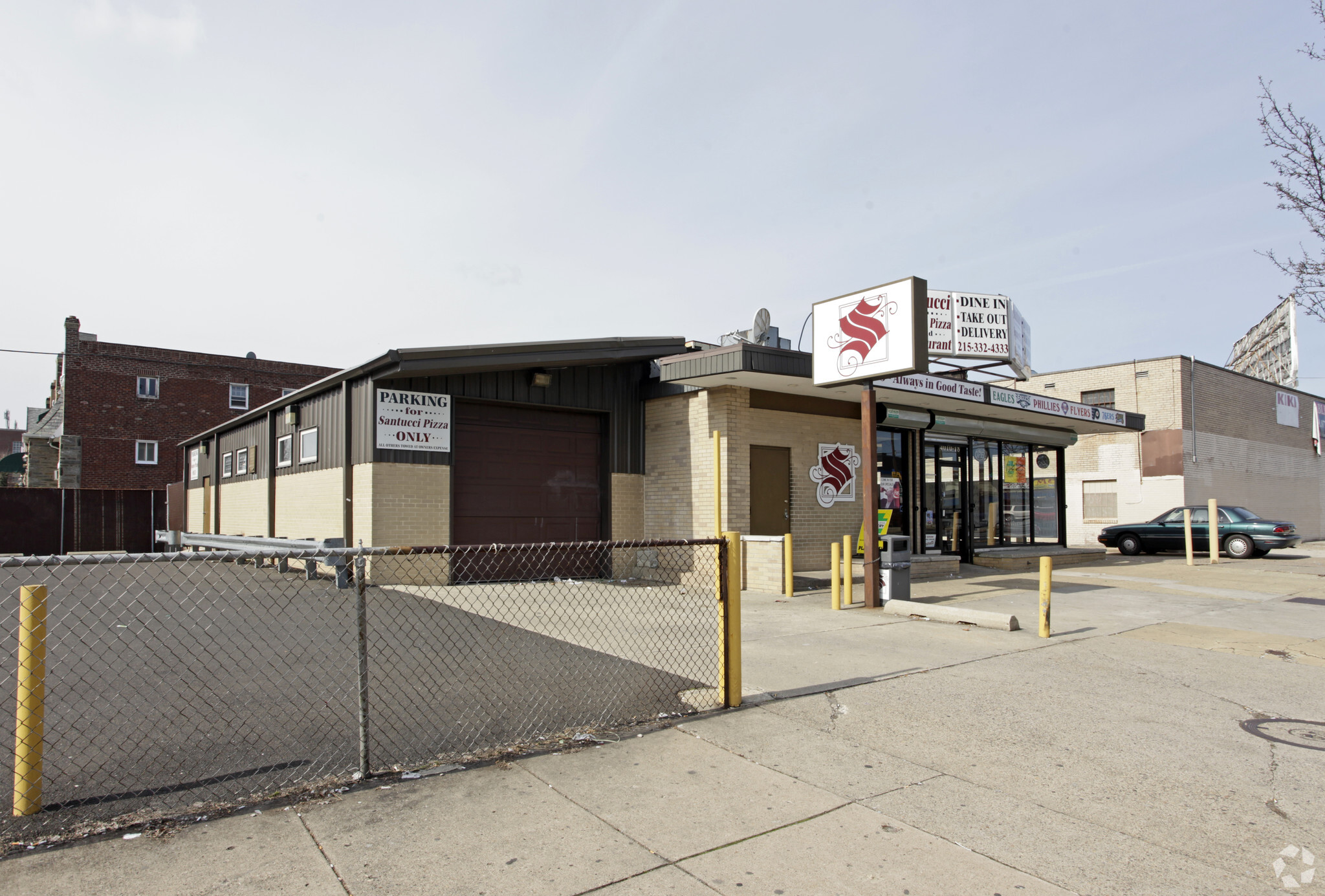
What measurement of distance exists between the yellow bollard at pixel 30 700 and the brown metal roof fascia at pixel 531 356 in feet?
29.2

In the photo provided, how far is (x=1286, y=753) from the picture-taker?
5121 millimetres

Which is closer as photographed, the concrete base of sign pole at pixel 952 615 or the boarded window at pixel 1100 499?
the concrete base of sign pole at pixel 952 615

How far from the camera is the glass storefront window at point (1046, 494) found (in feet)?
69.3

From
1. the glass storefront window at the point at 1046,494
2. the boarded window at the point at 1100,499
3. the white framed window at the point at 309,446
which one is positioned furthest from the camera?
the boarded window at the point at 1100,499

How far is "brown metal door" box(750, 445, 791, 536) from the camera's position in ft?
49.8

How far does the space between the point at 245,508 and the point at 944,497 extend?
1737 centimetres

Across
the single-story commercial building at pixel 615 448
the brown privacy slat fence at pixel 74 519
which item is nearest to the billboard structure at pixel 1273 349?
the single-story commercial building at pixel 615 448

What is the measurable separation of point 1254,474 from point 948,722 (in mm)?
35652

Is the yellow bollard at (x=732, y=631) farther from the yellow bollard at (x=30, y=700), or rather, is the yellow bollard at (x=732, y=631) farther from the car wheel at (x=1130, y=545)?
the car wheel at (x=1130, y=545)

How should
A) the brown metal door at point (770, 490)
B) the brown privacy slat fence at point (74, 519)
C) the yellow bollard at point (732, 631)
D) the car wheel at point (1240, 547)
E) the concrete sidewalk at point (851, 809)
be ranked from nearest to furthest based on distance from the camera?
1. the concrete sidewalk at point (851, 809)
2. the yellow bollard at point (732, 631)
3. the brown metal door at point (770, 490)
4. the car wheel at point (1240, 547)
5. the brown privacy slat fence at point (74, 519)

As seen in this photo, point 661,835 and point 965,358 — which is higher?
point 965,358

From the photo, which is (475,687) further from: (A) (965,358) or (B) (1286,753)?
(A) (965,358)

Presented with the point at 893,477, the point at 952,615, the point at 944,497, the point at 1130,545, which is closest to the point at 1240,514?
the point at 1130,545

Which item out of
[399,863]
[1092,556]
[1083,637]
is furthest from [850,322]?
[1092,556]
